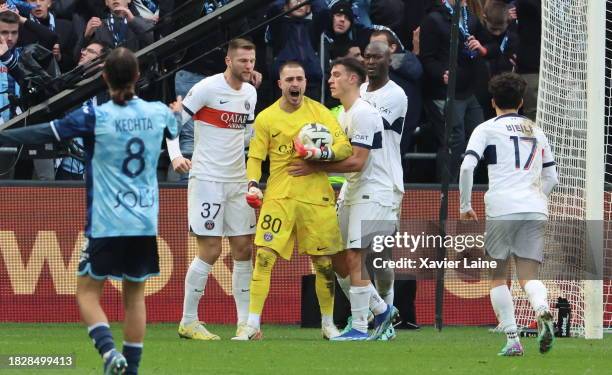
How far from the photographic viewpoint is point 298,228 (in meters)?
12.8

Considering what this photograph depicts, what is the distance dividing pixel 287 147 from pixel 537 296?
9.08ft

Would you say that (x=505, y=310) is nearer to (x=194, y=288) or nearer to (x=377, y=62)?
(x=377, y=62)

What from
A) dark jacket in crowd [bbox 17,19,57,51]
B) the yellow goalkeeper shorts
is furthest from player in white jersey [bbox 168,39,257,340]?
Answer: dark jacket in crowd [bbox 17,19,57,51]

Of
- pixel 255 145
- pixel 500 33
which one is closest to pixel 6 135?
pixel 255 145

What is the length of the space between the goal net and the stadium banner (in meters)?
1.61

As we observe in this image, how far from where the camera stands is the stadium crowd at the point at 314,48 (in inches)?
618

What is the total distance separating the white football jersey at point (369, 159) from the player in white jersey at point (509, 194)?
57.0 inches

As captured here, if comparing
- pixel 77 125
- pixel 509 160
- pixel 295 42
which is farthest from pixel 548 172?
pixel 295 42

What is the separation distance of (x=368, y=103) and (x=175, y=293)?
3549 millimetres

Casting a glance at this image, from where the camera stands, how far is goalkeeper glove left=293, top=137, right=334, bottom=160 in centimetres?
1247

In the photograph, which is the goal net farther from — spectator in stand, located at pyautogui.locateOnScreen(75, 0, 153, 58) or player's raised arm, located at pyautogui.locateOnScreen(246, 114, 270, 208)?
spectator in stand, located at pyautogui.locateOnScreen(75, 0, 153, 58)

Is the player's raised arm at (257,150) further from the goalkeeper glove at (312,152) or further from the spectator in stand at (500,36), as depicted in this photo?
the spectator in stand at (500,36)

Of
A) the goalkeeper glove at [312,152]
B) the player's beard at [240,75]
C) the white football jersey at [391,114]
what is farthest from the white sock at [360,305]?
the player's beard at [240,75]

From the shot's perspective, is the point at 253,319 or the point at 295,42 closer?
the point at 253,319
